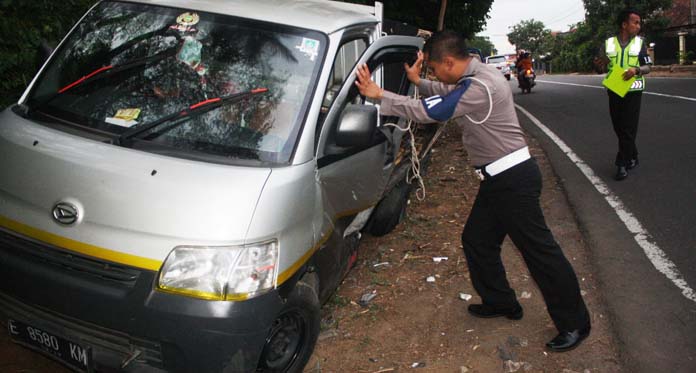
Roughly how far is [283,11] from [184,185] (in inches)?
61.1

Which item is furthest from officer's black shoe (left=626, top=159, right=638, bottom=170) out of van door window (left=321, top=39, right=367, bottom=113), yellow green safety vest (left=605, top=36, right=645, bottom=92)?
van door window (left=321, top=39, right=367, bottom=113)

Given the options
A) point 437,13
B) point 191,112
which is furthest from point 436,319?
point 437,13

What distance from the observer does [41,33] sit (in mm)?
6172

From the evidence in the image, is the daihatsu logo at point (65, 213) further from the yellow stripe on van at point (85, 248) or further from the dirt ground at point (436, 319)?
the dirt ground at point (436, 319)

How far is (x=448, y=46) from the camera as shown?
3.65m

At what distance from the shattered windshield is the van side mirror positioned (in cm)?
23

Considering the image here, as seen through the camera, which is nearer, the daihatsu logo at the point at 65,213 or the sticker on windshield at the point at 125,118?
the daihatsu logo at the point at 65,213

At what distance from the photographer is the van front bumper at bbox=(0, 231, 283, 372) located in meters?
2.73

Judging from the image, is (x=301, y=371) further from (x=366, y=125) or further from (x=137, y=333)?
(x=366, y=125)

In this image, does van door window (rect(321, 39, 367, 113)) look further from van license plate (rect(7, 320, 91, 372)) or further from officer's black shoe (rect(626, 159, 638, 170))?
officer's black shoe (rect(626, 159, 638, 170))

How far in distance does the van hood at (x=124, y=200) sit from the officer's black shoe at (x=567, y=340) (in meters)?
2.15

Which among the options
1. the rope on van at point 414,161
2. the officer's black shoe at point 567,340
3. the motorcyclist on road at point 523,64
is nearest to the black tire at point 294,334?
the officer's black shoe at point 567,340

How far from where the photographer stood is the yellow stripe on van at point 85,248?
276 cm

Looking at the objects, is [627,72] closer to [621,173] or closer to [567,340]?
[621,173]
